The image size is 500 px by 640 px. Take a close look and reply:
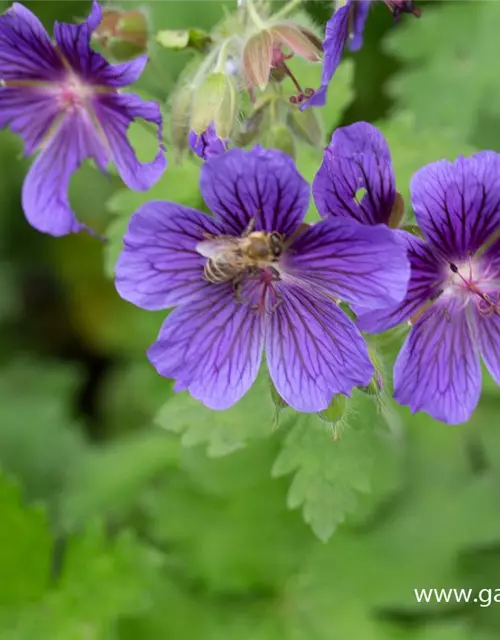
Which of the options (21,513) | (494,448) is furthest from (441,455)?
(21,513)

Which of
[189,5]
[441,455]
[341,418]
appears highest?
[189,5]

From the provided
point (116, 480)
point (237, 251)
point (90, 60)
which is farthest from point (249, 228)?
point (116, 480)

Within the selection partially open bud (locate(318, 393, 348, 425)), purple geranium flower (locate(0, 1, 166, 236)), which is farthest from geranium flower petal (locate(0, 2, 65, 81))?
partially open bud (locate(318, 393, 348, 425))

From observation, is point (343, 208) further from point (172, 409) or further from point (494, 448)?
point (494, 448)

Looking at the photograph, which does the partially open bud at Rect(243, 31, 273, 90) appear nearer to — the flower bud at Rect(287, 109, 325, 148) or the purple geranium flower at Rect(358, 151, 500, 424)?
the flower bud at Rect(287, 109, 325, 148)

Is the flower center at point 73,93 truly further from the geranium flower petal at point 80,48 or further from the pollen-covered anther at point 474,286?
the pollen-covered anther at point 474,286

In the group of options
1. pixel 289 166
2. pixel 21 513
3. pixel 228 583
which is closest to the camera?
pixel 289 166
